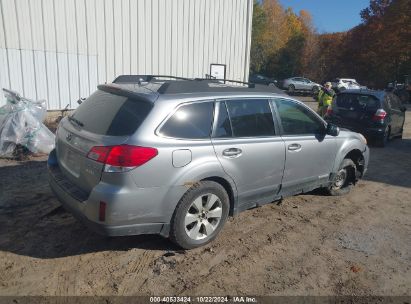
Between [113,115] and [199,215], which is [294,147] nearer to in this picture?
[199,215]

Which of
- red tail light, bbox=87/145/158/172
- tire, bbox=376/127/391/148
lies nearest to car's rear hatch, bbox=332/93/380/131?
tire, bbox=376/127/391/148

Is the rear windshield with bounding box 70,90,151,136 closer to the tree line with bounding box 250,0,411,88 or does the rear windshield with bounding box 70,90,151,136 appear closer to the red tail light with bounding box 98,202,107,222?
the red tail light with bounding box 98,202,107,222

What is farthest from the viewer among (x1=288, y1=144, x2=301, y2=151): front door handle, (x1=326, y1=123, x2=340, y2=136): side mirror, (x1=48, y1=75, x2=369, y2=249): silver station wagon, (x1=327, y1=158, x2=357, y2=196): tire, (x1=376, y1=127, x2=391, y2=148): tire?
(x1=376, y1=127, x2=391, y2=148): tire

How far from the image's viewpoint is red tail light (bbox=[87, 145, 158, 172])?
10.6 feet

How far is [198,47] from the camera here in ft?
41.9

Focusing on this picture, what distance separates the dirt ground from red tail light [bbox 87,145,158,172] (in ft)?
3.34

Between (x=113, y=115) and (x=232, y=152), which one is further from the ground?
(x=113, y=115)

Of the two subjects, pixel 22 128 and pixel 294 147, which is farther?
pixel 22 128

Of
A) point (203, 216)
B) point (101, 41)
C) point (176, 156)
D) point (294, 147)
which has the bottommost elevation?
point (203, 216)

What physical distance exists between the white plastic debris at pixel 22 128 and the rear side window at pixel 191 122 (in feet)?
15.5

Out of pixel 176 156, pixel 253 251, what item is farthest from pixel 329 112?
pixel 176 156

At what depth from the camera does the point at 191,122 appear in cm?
370

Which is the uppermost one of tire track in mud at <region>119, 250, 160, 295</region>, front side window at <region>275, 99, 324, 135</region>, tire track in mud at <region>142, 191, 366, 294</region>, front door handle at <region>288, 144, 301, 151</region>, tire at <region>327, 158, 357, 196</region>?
front side window at <region>275, 99, 324, 135</region>

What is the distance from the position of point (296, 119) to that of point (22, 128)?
211 inches
